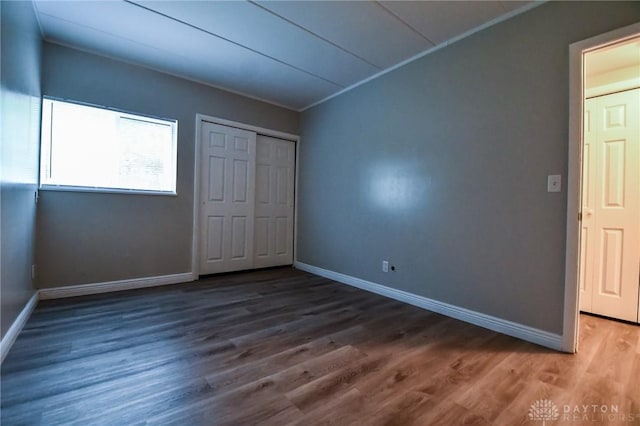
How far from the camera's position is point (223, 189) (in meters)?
3.87

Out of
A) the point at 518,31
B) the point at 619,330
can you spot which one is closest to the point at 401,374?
the point at 619,330

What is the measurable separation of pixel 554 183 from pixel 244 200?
136 inches

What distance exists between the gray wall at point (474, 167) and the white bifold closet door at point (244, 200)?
1253 mm

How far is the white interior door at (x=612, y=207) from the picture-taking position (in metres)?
2.46

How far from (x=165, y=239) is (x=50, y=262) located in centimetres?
102

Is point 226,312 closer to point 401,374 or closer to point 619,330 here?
point 401,374

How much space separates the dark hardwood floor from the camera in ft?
4.20

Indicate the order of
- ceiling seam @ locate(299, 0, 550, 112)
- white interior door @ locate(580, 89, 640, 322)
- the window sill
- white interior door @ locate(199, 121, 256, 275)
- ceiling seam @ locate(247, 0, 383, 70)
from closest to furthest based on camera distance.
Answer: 1. ceiling seam @ locate(299, 0, 550, 112)
2. ceiling seam @ locate(247, 0, 383, 70)
3. white interior door @ locate(580, 89, 640, 322)
4. the window sill
5. white interior door @ locate(199, 121, 256, 275)

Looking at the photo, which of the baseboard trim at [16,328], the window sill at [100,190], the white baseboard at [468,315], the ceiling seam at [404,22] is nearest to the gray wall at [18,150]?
the baseboard trim at [16,328]

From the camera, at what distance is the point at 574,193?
6.15ft

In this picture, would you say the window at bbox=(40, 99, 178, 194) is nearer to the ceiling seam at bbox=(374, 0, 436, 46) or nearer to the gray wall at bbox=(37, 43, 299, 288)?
the gray wall at bbox=(37, 43, 299, 288)

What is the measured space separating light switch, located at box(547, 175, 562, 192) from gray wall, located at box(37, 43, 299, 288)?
3.61 m

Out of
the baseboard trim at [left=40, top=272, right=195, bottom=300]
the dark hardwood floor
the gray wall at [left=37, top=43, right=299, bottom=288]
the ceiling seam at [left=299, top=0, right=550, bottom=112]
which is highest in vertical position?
the ceiling seam at [left=299, top=0, right=550, bottom=112]

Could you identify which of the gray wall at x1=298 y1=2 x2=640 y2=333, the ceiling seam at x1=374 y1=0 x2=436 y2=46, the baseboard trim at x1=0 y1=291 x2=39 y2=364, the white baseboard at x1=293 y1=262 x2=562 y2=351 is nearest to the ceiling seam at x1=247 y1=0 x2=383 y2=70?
the gray wall at x1=298 y1=2 x2=640 y2=333
